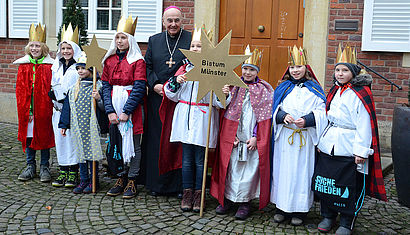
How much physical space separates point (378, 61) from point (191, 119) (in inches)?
136

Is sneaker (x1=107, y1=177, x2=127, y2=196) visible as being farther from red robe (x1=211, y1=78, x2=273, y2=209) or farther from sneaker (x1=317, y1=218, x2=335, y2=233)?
sneaker (x1=317, y1=218, x2=335, y2=233)

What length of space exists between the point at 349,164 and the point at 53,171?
365cm

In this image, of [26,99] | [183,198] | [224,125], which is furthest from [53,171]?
[224,125]

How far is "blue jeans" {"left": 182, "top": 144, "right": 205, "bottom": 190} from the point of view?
13.7 ft

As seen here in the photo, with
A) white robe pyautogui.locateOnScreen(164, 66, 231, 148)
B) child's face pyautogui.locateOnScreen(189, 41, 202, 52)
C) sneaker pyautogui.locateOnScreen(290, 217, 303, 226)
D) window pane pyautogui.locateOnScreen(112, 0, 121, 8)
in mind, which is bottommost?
sneaker pyautogui.locateOnScreen(290, 217, 303, 226)

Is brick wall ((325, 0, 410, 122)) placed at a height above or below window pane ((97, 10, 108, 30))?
below

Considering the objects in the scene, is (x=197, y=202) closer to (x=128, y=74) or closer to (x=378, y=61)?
(x=128, y=74)

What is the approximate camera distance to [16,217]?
3875mm

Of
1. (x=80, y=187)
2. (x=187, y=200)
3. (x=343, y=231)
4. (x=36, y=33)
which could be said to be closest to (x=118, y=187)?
(x=80, y=187)

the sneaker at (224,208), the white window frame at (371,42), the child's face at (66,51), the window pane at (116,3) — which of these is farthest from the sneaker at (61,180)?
the white window frame at (371,42)

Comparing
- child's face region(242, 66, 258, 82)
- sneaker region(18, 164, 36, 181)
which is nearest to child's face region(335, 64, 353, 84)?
child's face region(242, 66, 258, 82)

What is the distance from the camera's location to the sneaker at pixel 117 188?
14.7ft

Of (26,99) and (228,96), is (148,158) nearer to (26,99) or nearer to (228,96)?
(228,96)

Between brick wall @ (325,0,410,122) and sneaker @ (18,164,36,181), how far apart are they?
14.5 feet
